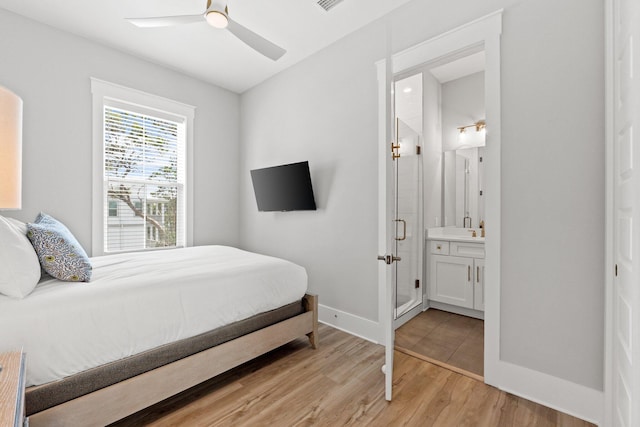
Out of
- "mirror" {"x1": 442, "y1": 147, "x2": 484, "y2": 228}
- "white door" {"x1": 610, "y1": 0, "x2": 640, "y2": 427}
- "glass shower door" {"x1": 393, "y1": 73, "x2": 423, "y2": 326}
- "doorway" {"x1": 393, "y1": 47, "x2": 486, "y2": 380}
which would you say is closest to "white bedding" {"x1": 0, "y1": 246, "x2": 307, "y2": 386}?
"glass shower door" {"x1": 393, "y1": 73, "x2": 423, "y2": 326}

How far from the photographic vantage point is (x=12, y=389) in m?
0.94

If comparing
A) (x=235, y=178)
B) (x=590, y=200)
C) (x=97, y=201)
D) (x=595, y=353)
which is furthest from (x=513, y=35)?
(x=97, y=201)

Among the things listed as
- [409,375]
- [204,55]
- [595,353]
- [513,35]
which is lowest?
[409,375]

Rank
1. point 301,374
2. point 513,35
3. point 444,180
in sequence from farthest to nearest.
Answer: point 444,180
point 301,374
point 513,35

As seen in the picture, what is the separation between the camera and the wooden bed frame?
135 cm

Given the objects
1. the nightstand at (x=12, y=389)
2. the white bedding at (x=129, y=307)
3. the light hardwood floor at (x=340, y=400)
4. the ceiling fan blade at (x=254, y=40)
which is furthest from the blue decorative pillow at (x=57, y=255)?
the ceiling fan blade at (x=254, y=40)

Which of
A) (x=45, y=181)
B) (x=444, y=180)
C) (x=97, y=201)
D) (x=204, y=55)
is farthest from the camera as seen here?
(x=444, y=180)

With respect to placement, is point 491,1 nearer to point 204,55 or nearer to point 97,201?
point 204,55

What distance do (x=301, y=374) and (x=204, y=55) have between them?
11.1 ft

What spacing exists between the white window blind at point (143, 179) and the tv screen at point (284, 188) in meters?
1.06

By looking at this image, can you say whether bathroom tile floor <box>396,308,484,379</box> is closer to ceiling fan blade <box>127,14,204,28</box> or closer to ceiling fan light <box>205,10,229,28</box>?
ceiling fan light <box>205,10,229,28</box>

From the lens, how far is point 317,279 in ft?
10.5

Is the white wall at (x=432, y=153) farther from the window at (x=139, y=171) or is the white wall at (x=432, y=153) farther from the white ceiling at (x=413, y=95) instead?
the window at (x=139, y=171)

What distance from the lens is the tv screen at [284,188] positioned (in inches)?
122
